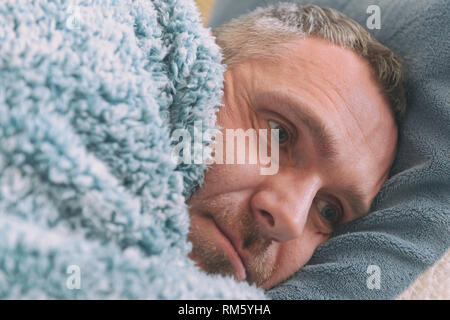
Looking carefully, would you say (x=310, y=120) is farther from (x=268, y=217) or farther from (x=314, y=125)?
(x=268, y=217)

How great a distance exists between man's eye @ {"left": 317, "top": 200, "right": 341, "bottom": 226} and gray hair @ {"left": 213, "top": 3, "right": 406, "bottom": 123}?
21cm

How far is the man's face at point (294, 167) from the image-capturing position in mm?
496

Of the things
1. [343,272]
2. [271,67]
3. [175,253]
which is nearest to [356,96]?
[271,67]

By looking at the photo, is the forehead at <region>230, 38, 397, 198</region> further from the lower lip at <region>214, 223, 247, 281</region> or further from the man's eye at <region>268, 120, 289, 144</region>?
the lower lip at <region>214, 223, 247, 281</region>

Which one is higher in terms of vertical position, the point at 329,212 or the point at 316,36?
the point at 316,36

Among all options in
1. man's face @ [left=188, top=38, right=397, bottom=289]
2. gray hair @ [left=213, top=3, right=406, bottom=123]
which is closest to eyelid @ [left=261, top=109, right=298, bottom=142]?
man's face @ [left=188, top=38, right=397, bottom=289]

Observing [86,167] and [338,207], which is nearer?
[86,167]

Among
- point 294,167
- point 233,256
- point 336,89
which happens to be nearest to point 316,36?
point 336,89

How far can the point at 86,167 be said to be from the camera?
0.32m

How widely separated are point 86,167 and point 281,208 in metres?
0.27

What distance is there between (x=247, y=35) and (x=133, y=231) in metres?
0.46

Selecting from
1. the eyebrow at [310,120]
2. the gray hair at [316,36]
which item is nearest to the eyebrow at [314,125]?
the eyebrow at [310,120]

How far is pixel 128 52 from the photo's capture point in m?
0.41

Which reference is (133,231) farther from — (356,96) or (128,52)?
(356,96)
